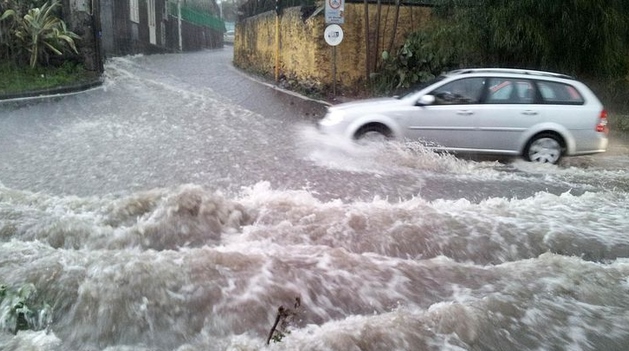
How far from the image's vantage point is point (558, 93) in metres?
8.81

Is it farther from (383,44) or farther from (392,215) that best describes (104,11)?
(392,215)

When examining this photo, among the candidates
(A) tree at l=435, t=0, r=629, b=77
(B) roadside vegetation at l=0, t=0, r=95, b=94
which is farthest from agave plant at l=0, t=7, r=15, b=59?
(A) tree at l=435, t=0, r=629, b=77

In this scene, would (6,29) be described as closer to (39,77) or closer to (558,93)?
(39,77)

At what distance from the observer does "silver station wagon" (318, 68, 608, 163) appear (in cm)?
870

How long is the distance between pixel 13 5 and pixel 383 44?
9.98 meters

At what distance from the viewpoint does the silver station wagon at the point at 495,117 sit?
870cm

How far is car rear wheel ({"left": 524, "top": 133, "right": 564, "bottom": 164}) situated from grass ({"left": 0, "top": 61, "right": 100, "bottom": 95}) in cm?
1134

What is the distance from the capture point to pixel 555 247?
5.63 meters

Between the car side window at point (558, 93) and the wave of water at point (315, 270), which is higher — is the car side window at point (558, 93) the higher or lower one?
the higher one

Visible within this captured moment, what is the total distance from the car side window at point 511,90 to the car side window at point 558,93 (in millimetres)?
176

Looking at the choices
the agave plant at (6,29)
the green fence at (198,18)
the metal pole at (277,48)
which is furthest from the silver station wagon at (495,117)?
the green fence at (198,18)

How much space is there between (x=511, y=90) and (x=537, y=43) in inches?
135

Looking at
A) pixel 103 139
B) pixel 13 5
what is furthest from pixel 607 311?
pixel 13 5

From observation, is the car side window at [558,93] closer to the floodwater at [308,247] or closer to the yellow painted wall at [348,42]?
the floodwater at [308,247]
